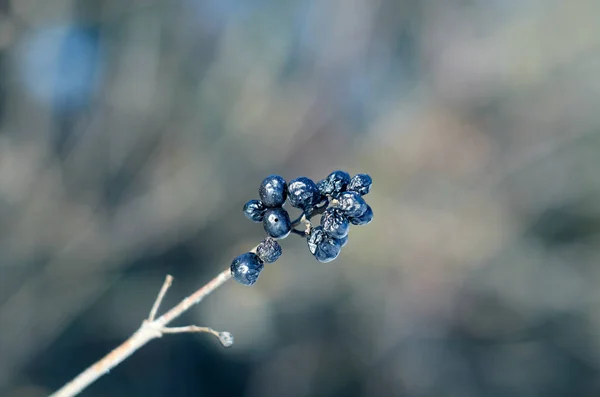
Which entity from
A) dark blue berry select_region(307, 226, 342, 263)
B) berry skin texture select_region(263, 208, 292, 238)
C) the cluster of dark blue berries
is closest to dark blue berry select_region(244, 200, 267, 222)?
the cluster of dark blue berries

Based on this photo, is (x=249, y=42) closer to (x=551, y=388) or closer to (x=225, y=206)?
(x=225, y=206)

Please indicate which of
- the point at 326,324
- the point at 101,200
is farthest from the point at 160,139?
the point at 326,324

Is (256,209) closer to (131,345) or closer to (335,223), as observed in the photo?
(335,223)

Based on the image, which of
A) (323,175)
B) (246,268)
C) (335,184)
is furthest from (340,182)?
(323,175)

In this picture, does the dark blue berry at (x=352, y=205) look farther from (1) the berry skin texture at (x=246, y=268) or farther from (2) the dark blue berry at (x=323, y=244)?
(1) the berry skin texture at (x=246, y=268)

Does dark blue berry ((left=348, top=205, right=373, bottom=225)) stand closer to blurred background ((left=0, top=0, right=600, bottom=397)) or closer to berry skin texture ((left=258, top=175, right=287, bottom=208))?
berry skin texture ((left=258, top=175, right=287, bottom=208))

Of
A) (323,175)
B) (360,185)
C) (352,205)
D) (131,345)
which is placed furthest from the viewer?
(323,175)
